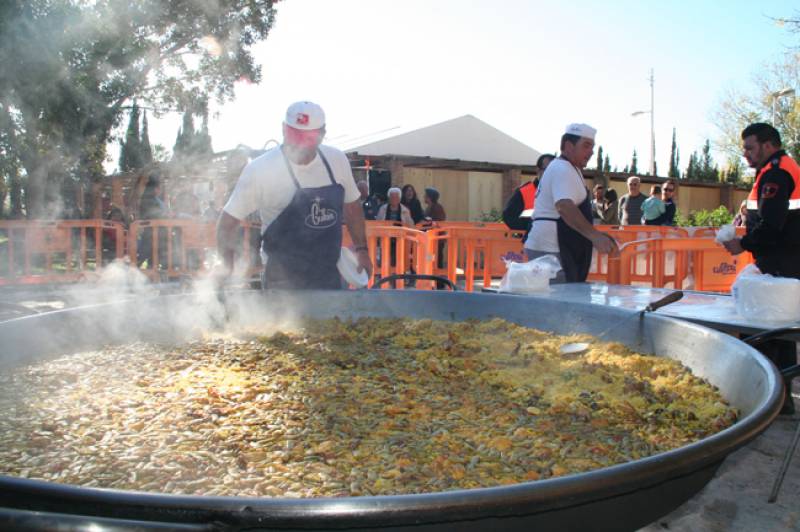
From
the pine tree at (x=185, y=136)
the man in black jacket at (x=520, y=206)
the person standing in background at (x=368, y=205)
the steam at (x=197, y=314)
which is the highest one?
the pine tree at (x=185, y=136)

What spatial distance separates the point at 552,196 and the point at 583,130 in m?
0.50

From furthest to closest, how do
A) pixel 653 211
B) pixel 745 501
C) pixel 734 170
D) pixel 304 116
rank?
pixel 734 170, pixel 653 211, pixel 304 116, pixel 745 501

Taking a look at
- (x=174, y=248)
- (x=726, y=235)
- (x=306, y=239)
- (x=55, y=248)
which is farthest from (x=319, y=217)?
(x=55, y=248)

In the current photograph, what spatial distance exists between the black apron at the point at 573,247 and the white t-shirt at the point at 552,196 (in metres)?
0.04

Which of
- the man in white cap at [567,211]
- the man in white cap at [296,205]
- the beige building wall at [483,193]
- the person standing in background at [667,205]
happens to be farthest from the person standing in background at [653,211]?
the beige building wall at [483,193]

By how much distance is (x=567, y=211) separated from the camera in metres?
4.12

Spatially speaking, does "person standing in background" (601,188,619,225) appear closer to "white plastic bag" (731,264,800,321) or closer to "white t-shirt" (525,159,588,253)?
"white t-shirt" (525,159,588,253)

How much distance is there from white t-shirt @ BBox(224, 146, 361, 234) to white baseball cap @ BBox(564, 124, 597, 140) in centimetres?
174

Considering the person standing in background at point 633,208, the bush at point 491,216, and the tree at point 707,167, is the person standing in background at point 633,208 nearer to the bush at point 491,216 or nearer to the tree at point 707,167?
the bush at point 491,216

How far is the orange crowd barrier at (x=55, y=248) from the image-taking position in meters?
9.72

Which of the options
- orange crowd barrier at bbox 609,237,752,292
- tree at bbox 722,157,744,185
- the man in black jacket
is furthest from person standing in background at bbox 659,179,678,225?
tree at bbox 722,157,744,185

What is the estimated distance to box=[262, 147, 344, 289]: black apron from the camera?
3.64 metres

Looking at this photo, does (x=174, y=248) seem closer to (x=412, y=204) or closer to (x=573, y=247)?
(x=412, y=204)

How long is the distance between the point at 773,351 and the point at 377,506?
2.98 m
